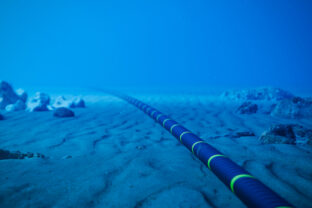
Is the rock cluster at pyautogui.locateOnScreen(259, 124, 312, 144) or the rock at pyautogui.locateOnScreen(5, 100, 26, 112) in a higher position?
the rock cluster at pyautogui.locateOnScreen(259, 124, 312, 144)

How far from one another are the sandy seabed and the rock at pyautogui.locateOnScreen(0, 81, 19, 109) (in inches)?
131

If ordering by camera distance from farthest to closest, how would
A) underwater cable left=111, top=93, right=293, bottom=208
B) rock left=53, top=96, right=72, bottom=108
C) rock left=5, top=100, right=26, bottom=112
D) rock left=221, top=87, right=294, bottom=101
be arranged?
rock left=221, top=87, right=294, bottom=101 < rock left=53, top=96, right=72, bottom=108 < rock left=5, top=100, right=26, bottom=112 < underwater cable left=111, top=93, right=293, bottom=208

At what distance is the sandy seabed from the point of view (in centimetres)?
152

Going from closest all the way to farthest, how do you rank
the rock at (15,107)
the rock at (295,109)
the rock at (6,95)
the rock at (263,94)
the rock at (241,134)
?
the rock at (241,134) < the rock at (295,109) < the rock at (15,107) < the rock at (6,95) < the rock at (263,94)

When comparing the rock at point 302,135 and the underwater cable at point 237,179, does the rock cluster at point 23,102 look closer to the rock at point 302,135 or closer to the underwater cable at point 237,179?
the underwater cable at point 237,179

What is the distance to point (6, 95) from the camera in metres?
6.28

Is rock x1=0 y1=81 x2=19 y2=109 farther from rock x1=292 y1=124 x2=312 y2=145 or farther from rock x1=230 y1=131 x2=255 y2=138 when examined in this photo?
rock x1=292 y1=124 x2=312 y2=145

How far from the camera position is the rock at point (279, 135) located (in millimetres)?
2881

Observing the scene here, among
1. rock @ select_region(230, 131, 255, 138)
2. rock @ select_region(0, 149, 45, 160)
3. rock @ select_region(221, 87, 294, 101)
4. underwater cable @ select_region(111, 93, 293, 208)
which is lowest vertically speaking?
rock @ select_region(0, 149, 45, 160)

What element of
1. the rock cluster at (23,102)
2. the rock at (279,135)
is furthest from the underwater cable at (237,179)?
the rock cluster at (23,102)

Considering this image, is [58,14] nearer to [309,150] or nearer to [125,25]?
[125,25]

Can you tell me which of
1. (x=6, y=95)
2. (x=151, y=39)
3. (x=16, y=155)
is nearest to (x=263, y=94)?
(x=16, y=155)

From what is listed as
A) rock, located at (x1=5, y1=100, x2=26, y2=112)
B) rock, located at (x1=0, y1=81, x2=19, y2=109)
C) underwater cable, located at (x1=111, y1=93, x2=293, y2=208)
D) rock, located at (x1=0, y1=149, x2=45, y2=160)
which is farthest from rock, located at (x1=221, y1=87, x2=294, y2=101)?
rock, located at (x1=0, y1=81, x2=19, y2=109)

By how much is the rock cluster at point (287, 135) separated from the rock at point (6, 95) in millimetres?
8104
